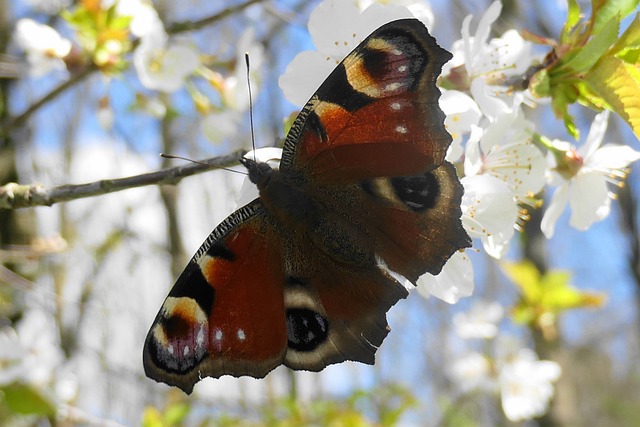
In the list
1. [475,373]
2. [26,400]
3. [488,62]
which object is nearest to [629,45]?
[488,62]

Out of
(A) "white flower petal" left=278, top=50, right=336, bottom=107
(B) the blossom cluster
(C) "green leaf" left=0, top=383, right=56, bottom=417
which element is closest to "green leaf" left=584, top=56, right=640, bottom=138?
(A) "white flower petal" left=278, top=50, right=336, bottom=107

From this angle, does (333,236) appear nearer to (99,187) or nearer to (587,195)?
(99,187)

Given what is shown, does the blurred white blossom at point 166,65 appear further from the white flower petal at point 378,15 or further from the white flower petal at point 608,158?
the white flower petal at point 608,158

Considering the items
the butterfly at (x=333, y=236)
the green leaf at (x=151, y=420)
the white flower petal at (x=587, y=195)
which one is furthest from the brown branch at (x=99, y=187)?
the green leaf at (x=151, y=420)

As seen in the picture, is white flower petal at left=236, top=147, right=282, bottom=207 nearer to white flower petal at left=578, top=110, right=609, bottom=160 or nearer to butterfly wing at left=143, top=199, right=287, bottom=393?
butterfly wing at left=143, top=199, right=287, bottom=393

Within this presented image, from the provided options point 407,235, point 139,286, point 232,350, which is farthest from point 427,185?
point 139,286

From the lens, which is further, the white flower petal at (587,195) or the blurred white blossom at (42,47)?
the blurred white blossom at (42,47)

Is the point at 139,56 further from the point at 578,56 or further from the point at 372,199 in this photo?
the point at 578,56
